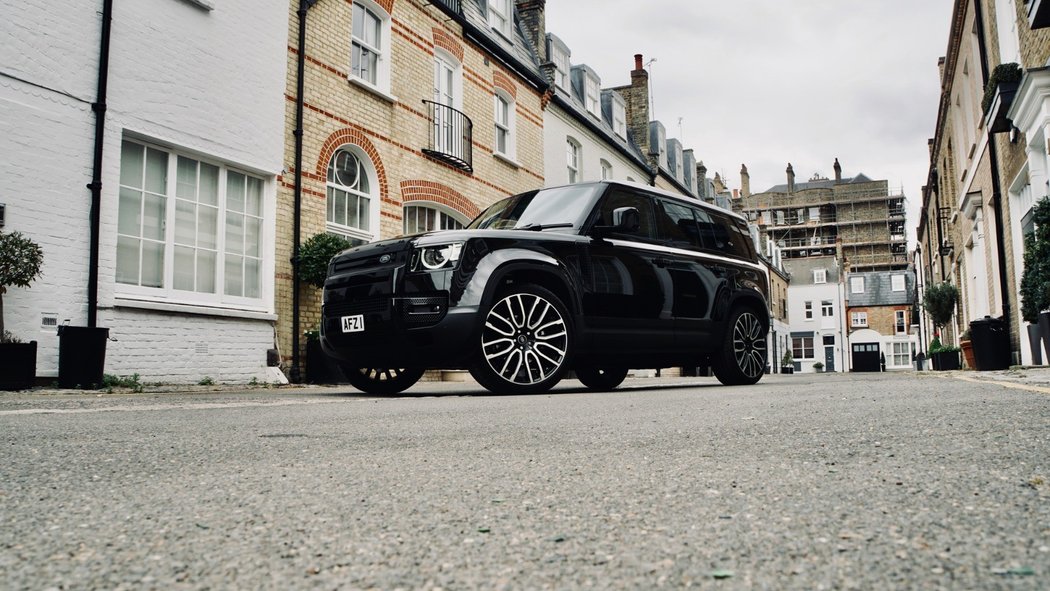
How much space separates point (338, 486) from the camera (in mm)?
2104

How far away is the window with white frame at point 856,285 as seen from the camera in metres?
63.7

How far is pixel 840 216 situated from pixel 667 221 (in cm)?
7862

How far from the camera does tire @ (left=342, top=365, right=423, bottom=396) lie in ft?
25.1

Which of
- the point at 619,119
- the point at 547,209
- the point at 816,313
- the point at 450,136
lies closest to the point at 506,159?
the point at 450,136

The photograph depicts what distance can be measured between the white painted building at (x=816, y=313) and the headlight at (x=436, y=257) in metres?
57.1

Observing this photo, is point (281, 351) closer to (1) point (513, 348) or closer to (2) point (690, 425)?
(1) point (513, 348)

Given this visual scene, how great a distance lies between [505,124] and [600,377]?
10.2m

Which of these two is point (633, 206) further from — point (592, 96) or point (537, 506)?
point (592, 96)

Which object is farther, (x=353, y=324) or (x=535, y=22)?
(x=535, y=22)

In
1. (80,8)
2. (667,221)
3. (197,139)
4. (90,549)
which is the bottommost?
(90,549)

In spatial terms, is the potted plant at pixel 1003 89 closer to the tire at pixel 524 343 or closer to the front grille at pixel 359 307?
the tire at pixel 524 343

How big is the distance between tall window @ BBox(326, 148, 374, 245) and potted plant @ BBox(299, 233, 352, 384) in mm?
1038

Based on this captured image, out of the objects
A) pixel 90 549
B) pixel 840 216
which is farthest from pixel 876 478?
pixel 840 216

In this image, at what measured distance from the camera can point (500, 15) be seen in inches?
739
